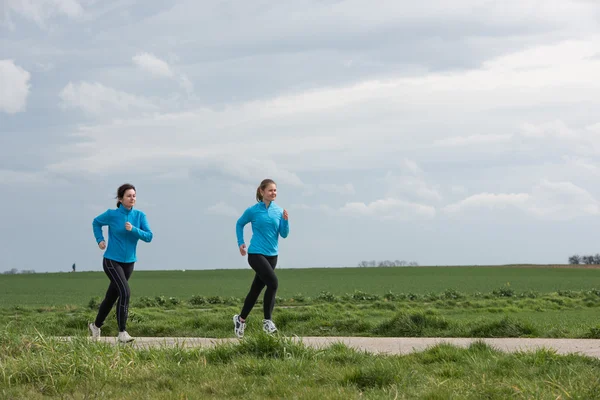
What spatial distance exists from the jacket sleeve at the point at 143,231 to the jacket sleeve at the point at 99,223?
1.62 feet

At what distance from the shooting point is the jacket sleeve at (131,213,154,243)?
10406mm

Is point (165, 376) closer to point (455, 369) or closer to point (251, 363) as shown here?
point (251, 363)

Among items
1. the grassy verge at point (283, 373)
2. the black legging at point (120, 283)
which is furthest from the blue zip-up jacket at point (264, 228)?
the grassy verge at point (283, 373)

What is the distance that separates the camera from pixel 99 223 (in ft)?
35.6

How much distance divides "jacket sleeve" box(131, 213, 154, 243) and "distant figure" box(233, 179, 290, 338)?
130 cm

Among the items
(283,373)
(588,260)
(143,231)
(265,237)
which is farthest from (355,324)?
(588,260)

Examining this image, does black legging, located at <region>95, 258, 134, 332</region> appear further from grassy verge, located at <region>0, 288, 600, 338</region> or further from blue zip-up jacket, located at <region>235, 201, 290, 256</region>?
blue zip-up jacket, located at <region>235, 201, 290, 256</region>

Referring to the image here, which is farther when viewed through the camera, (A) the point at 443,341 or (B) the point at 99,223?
(B) the point at 99,223

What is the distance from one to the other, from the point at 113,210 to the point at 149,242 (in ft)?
2.38

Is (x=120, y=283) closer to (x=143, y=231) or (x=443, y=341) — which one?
(x=143, y=231)

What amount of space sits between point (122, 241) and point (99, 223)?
1.84ft

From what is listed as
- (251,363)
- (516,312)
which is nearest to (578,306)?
(516,312)

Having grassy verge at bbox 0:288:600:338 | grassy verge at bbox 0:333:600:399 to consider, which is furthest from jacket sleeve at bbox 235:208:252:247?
grassy verge at bbox 0:333:600:399

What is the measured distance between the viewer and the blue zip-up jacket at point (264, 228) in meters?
10.8
